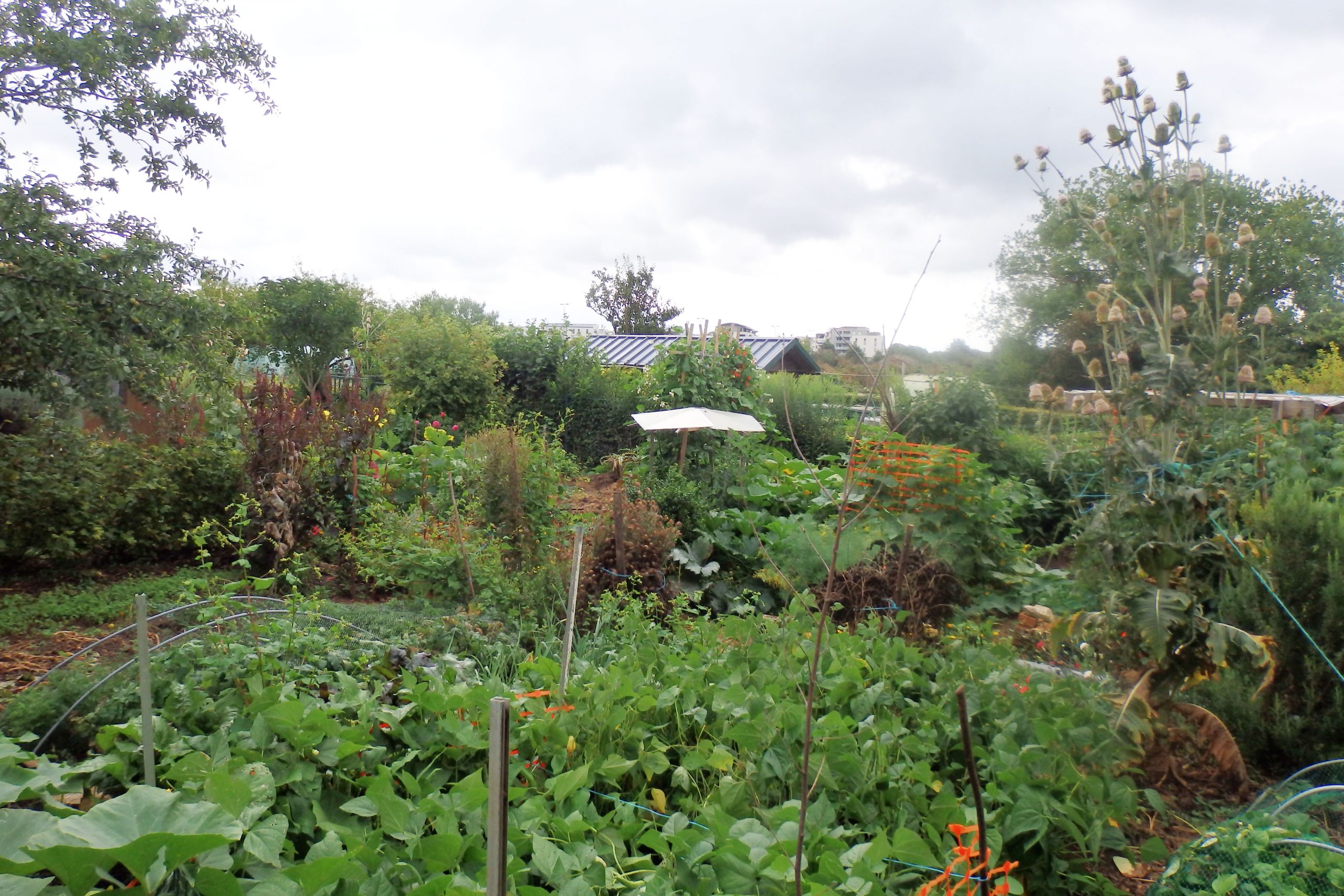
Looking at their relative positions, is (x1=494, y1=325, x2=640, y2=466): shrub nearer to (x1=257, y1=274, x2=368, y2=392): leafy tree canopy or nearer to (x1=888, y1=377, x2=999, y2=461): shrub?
(x1=888, y1=377, x2=999, y2=461): shrub

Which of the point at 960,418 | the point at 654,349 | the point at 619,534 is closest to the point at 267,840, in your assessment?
the point at 619,534

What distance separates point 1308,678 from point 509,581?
368 centimetres

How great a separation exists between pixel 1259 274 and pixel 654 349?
11154mm

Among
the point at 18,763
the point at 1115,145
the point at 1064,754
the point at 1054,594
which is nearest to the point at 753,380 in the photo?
the point at 1054,594

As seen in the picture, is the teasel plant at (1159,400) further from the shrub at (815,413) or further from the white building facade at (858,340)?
the shrub at (815,413)

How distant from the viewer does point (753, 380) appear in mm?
10023

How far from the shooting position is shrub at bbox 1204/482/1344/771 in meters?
2.92

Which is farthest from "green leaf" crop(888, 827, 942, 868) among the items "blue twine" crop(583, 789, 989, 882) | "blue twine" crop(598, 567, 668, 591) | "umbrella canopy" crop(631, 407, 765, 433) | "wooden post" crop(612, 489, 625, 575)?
"umbrella canopy" crop(631, 407, 765, 433)

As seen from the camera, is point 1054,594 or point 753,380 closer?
point 1054,594

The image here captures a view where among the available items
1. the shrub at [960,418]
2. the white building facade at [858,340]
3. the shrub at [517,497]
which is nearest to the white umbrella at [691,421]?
the shrub at [517,497]

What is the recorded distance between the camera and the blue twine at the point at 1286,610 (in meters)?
2.76

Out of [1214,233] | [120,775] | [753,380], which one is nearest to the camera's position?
[120,775]

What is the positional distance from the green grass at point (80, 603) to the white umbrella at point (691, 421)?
3.91m

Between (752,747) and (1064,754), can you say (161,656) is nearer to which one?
(752,747)
